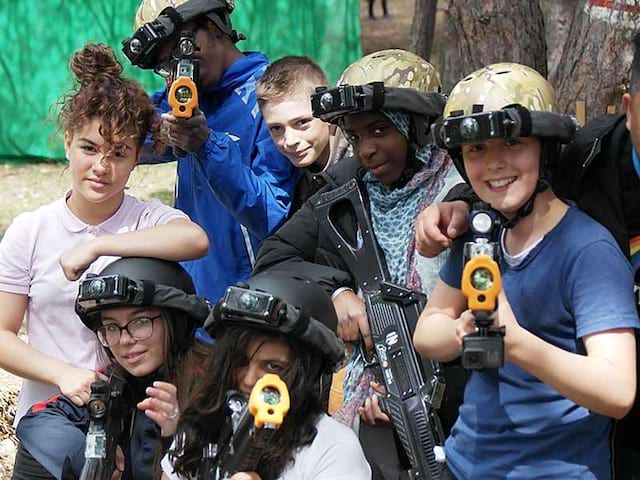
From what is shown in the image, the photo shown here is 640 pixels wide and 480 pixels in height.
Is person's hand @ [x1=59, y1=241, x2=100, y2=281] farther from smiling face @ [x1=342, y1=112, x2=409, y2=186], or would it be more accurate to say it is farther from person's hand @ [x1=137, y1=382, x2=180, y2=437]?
smiling face @ [x1=342, y1=112, x2=409, y2=186]

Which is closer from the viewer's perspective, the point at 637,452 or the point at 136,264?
the point at 637,452

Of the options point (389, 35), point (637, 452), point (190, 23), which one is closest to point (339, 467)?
point (637, 452)

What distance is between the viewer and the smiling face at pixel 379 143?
154 inches

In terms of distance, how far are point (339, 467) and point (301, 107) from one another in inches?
69.5

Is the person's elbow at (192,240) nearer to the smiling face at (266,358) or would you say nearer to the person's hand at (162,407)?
the person's hand at (162,407)

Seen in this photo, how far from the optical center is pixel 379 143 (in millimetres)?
3930

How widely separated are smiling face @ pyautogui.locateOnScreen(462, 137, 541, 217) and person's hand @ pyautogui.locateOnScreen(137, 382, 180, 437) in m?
1.36

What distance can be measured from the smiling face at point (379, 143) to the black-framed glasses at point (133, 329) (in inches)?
37.3

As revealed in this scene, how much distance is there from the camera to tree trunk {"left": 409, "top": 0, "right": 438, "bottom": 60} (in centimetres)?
1287

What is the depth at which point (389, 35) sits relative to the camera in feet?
67.4

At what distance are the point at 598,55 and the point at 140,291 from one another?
2.65 metres

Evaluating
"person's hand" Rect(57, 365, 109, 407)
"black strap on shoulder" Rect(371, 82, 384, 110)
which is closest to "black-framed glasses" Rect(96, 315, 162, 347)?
"person's hand" Rect(57, 365, 109, 407)

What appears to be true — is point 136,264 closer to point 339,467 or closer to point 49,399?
point 49,399

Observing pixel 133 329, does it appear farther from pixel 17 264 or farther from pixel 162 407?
pixel 17 264
